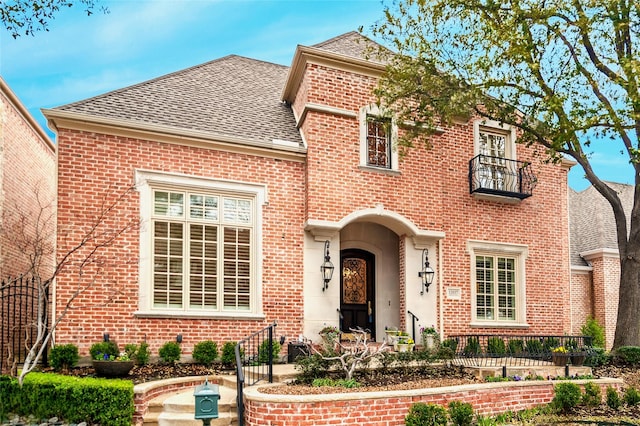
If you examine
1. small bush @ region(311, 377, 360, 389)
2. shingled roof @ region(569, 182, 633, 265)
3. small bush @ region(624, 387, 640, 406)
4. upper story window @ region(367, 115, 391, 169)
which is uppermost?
upper story window @ region(367, 115, 391, 169)

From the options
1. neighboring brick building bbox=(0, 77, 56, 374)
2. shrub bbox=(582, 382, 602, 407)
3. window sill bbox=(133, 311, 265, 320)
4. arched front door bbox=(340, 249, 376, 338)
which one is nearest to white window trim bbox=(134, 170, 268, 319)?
window sill bbox=(133, 311, 265, 320)

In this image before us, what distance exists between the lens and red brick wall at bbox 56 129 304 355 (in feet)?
37.0

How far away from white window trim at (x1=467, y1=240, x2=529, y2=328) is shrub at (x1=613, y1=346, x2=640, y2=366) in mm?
2535

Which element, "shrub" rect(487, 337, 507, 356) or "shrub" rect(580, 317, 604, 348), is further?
"shrub" rect(580, 317, 604, 348)

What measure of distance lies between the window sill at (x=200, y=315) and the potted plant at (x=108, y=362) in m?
0.94

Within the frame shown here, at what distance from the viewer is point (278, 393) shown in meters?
8.68

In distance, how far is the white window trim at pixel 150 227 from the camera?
11.7 meters

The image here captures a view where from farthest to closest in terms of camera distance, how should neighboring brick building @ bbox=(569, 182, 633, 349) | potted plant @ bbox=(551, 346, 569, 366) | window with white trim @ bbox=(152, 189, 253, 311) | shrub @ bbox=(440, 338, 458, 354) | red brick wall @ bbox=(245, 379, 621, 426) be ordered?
neighboring brick building @ bbox=(569, 182, 633, 349) → shrub @ bbox=(440, 338, 458, 354) → potted plant @ bbox=(551, 346, 569, 366) → window with white trim @ bbox=(152, 189, 253, 311) → red brick wall @ bbox=(245, 379, 621, 426)

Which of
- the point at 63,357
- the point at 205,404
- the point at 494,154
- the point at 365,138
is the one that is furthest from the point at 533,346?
the point at 63,357

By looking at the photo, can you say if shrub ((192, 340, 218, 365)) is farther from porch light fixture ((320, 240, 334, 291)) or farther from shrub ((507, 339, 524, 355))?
shrub ((507, 339, 524, 355))

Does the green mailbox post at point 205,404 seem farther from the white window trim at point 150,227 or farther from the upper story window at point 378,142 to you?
the upper story window at point 378,142

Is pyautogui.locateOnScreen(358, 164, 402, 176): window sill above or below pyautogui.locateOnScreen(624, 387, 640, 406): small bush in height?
above

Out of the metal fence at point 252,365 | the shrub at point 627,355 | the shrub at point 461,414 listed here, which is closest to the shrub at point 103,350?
the metal fence at point 252,365

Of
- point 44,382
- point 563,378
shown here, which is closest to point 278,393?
point 44,382
